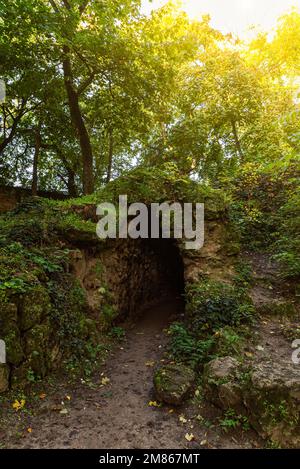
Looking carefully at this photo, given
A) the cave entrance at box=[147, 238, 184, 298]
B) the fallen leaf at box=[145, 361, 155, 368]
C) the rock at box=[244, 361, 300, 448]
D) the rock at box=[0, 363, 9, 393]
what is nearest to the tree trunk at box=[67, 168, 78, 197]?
the cave entrance at box=[147, 238, 184, 298]

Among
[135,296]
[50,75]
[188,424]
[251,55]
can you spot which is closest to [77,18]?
[50,75]

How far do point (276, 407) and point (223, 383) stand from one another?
3.14ft

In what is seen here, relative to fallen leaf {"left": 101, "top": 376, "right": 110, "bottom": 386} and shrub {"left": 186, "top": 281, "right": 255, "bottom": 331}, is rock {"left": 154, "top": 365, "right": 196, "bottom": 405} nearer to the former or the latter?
fallen leaf {"left": 101, "top": 376, "right": 110, "bottom": 386}

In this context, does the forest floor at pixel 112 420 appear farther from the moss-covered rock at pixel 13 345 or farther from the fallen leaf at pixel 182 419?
the moss-covered rock at pixel 13 345

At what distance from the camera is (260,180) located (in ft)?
49.3

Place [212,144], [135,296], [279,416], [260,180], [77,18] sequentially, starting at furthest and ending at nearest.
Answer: [212,144]
[260,180]
[135,296]
[77,18]
[279,416]

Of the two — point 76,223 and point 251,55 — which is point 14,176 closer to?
point 76,223

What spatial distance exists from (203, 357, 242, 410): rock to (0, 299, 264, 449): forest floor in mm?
217

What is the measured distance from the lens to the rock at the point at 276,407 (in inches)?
201

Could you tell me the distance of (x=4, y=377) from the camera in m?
5.43

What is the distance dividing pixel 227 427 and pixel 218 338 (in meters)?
2.15

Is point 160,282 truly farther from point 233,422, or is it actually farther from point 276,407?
point 276,407

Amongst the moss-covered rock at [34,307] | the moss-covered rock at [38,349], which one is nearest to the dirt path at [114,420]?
the moss-covered rock at [38,349]

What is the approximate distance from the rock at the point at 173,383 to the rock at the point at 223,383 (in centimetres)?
40
